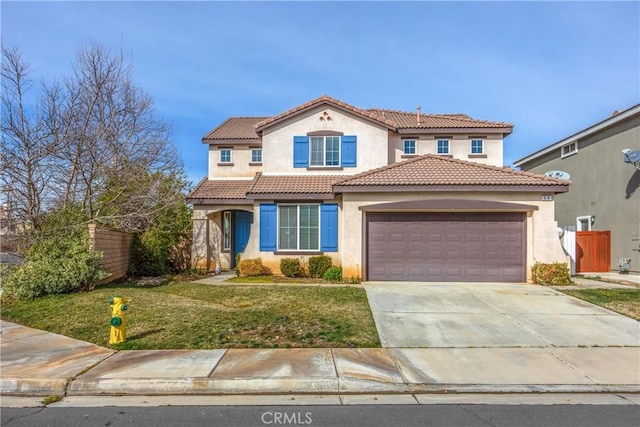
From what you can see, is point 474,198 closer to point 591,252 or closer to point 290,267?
point 290,267

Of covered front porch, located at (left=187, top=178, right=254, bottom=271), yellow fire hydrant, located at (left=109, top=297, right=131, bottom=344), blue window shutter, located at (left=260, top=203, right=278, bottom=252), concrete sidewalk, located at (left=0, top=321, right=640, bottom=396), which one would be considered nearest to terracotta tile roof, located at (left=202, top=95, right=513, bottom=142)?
covered front porch, located at (left=187, top=178, right=254, bottom=271)

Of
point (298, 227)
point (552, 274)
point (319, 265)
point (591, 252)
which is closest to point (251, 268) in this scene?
point (298, 227)

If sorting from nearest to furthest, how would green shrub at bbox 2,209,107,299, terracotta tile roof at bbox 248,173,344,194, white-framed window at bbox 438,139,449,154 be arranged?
green shrub at bbox 2,209,107,299, terracotta tile roof at bbox 248,173,344,194, white-framed window at bbox 438,139,449,154

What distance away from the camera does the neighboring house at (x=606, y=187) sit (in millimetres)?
17266

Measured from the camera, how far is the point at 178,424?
4.65m

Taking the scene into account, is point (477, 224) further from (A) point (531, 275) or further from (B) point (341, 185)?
(B) point (341, 185)

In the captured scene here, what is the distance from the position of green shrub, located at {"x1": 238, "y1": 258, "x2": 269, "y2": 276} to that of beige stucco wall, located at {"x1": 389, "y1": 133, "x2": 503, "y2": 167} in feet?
25.8

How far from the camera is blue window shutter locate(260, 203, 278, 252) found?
51.0 ft

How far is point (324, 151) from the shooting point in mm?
17359

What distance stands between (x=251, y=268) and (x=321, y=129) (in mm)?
6245

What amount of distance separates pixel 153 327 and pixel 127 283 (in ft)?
20.3

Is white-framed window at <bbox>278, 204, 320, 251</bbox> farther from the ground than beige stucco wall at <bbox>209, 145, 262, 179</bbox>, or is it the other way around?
beige stucco wall at <bbox>209, 145, 262, 179</bbox>

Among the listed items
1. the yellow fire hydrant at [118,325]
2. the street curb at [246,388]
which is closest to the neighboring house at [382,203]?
the yellow fire hydrant at [118,325]

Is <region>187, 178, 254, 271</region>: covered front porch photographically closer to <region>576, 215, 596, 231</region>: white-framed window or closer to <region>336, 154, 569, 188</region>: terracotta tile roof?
<region>336, 154, 569, 188</region>: terracotta tile roof
